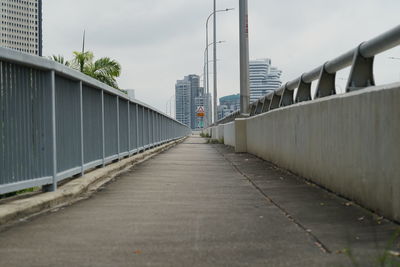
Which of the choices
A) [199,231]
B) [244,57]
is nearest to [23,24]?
[244,57]

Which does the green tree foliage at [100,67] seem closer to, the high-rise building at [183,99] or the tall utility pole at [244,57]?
the tall utility pole at [244,57]

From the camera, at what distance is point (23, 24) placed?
1486cm

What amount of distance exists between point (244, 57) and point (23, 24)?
29.8 ft

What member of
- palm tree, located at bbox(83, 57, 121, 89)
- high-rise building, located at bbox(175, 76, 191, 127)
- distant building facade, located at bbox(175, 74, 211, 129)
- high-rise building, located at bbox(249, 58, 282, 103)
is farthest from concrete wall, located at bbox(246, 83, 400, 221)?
high-rise building, located at bbox(175, 76, 191, 127)

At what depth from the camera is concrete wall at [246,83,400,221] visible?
17.9 feet

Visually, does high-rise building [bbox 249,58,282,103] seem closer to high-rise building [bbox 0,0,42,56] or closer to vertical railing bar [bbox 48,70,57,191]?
high-rise building [bbox 0,0,42,56]

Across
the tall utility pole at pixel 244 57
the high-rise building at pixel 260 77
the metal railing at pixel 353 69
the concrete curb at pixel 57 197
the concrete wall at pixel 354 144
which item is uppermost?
the high-rise building at pixel 260 77

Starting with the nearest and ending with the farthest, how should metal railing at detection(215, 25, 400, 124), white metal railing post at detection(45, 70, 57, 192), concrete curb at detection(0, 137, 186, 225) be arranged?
concrete curb at detection(0, 137, 186, 225)
metal railing at detection(215, 25, 400, 124)
white metal railing post at detection(45, 70, 57, 192)

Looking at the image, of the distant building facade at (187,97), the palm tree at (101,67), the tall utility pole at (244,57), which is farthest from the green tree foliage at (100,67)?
the distant building facade at (187,97)

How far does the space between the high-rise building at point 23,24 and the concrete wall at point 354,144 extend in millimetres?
7285

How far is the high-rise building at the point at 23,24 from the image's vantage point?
14.2m

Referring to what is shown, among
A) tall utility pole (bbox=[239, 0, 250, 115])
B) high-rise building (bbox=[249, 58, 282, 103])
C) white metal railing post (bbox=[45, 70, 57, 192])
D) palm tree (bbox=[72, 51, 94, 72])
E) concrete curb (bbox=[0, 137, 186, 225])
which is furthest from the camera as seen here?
high-rise building (bbox=[249, 58, 282, 103])

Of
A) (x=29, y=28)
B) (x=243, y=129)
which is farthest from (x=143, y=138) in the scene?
(x=29, y=28)

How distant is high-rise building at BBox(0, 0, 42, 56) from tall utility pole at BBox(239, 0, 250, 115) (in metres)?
8.17
